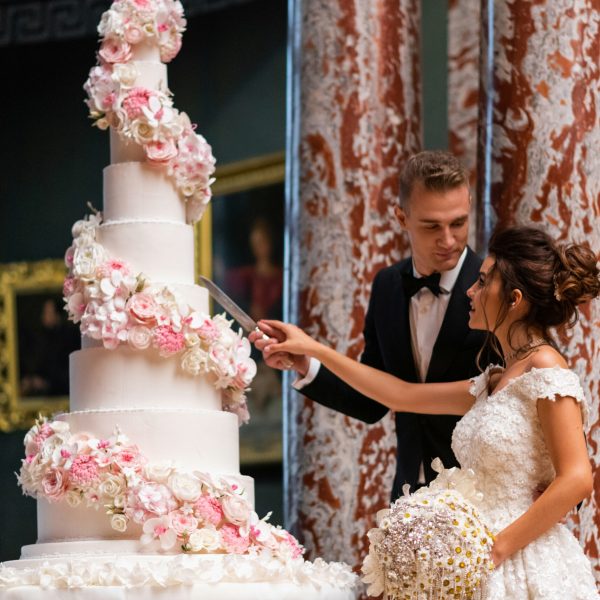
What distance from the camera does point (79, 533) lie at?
453cm

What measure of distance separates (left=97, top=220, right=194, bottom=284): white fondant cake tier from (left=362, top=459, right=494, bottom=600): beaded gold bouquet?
1.47 m

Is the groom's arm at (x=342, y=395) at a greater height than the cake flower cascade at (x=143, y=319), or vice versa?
the cake flower cascade at (x=143, y=319)

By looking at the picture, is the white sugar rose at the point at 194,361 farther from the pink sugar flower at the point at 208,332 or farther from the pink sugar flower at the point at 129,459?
the pink sugar flower at the point at 129,459

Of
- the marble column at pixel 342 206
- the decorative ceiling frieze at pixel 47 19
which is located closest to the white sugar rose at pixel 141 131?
the marble column at pixel 342 206

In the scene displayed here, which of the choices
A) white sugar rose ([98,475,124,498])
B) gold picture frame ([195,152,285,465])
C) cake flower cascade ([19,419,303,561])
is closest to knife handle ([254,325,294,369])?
cake flower cascade ([19,419,303,561])

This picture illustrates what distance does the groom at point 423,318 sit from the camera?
183 inches

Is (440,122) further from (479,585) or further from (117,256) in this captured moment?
(479,585)

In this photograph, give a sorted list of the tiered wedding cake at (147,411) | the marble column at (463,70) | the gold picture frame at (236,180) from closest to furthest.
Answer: the tiered wedding cake at (147,411) < the marble column at (463,70) < the gold picture frame at (236,180)

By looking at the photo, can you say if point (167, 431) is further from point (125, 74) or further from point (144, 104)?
point (125, 74)

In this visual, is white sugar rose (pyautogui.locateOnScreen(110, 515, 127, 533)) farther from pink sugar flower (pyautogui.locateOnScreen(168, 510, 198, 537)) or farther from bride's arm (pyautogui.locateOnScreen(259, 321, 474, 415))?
bride's arm (pyautogui.locateOnScreen(259, 321, 474, 415))

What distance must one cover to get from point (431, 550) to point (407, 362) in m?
1.36

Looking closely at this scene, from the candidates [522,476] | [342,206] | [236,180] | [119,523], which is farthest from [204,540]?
[236,180]

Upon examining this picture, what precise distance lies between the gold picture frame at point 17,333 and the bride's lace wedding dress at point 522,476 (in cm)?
769

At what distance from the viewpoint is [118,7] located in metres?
4.93
